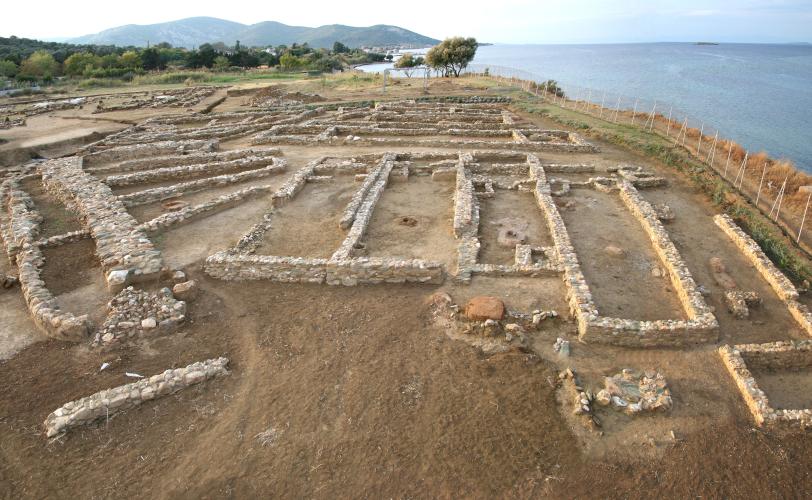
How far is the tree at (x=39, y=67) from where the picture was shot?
53081mm

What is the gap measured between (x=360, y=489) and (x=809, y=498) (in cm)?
583

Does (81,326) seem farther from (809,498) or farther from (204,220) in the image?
(809,498)

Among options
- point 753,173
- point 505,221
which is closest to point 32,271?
point 505,221

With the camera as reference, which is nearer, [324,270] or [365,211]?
[324,270]

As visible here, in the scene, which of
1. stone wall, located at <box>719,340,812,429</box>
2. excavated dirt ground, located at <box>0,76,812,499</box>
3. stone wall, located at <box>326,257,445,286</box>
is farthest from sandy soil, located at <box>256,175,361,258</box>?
stone wall, located at <box>719,340,812,429</box>

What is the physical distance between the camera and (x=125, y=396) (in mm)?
6773

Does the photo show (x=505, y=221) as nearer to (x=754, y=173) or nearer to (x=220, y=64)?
(x=754, y=173)

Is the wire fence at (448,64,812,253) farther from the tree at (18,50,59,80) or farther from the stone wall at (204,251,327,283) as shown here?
the tree at (18,50,59,80)

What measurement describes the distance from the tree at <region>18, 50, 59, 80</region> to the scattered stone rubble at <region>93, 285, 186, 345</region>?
193 feet

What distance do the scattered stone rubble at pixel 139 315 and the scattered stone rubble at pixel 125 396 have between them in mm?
1534

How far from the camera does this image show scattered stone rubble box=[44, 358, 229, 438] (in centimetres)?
646

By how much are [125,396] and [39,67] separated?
67.8 m

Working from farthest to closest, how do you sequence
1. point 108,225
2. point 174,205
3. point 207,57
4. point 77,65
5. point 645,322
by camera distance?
1. point 207,57
2. point 77,65
3. point 174,205
4. point 108,225
5. point 645,322

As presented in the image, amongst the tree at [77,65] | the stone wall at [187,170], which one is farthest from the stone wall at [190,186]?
the tree at [77,65]
